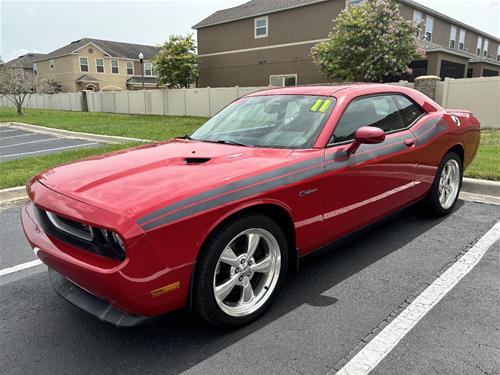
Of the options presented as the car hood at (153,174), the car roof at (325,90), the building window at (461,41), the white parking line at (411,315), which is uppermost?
the building window at (461,41)

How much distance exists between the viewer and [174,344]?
8.27 ft

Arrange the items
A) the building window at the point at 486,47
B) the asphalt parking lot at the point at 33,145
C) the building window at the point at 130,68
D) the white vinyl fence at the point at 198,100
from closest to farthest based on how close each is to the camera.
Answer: the asphalt parking lot at the point at 33,145
the white vinyl fence at the point at 198,100
the building window at the point at 486,47
the building window at the point at 130,68

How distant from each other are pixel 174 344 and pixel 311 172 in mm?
1473

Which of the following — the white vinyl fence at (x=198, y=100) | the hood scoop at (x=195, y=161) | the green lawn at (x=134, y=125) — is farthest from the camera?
the green lawn at (x=134, y=125)

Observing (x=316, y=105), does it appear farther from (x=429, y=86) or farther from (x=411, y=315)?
(x=429, y=86)

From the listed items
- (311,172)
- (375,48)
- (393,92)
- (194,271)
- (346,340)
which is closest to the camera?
(194,271)

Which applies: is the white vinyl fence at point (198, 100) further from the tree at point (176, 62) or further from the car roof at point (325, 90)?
the car roof at point (325, 90)

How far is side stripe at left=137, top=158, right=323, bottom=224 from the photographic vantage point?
2137mm

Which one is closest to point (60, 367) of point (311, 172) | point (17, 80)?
point (311, 172)

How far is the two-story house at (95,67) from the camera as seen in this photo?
142 feet

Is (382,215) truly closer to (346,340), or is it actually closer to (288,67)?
(346,340)

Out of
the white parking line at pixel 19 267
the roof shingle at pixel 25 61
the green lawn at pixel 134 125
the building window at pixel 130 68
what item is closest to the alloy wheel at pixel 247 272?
the white parking line at pixel 19 267

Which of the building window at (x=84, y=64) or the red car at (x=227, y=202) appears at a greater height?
the building window at (x=84, y=64)

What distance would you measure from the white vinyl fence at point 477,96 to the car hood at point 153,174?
40.6ft
